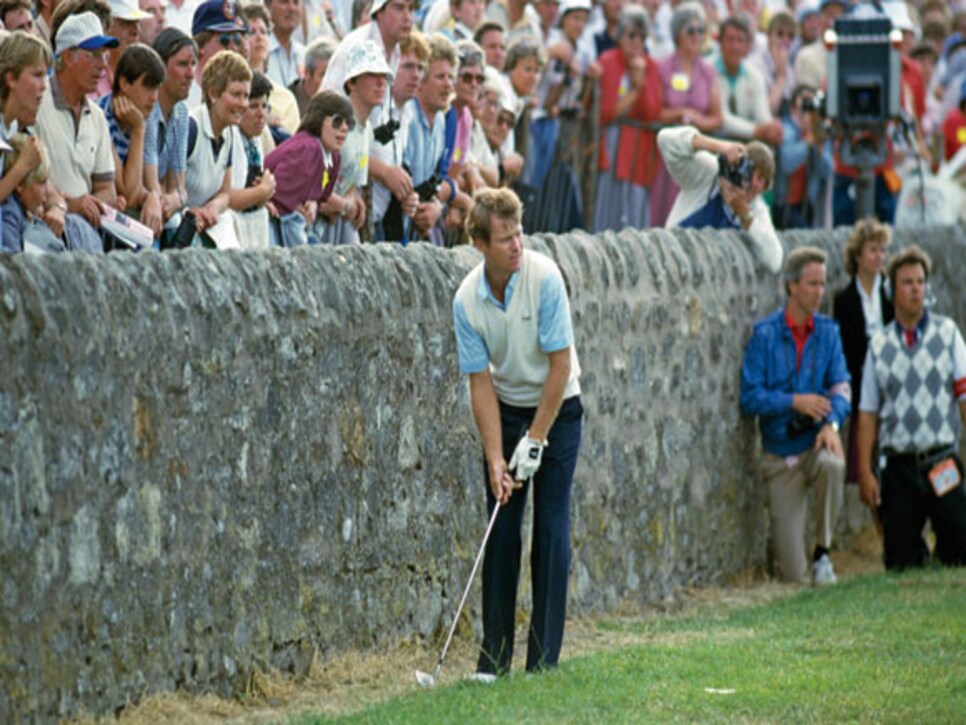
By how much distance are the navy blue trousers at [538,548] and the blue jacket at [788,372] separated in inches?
161

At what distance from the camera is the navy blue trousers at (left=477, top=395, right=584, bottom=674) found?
362 inches

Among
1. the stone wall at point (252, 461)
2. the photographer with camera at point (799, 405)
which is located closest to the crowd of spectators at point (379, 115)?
the stone wall at point (252, 461)

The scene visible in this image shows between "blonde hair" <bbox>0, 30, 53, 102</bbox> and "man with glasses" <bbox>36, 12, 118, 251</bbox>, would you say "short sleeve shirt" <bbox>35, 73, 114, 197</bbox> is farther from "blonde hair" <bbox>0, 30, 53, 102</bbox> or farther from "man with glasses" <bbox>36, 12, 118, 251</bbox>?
"blonde hair" <bbox>0, 30, 53, 102</bbox>

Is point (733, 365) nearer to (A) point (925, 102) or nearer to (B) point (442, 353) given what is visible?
(B) point (442, 353)

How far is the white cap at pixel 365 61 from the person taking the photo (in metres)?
11.3

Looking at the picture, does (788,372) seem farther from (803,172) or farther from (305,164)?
(803,172)

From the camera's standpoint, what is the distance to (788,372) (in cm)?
1319

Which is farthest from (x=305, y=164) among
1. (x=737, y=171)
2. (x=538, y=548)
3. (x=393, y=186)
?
(x=737, y=171)

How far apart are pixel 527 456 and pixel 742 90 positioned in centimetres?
928

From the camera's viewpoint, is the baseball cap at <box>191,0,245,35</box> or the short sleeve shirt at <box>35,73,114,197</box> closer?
the short sleeve shirt at <box>35,73,114,197</box>

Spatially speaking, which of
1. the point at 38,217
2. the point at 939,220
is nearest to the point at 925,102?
the point at 939,220

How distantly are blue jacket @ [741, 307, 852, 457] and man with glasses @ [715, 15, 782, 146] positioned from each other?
441 cm

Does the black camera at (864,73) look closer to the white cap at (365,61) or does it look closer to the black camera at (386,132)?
the black camera at (386,132)

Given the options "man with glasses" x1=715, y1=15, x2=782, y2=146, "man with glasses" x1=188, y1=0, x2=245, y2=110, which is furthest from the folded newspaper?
"man with glasses" x1=715, y1=15, x2=782, y2=146
